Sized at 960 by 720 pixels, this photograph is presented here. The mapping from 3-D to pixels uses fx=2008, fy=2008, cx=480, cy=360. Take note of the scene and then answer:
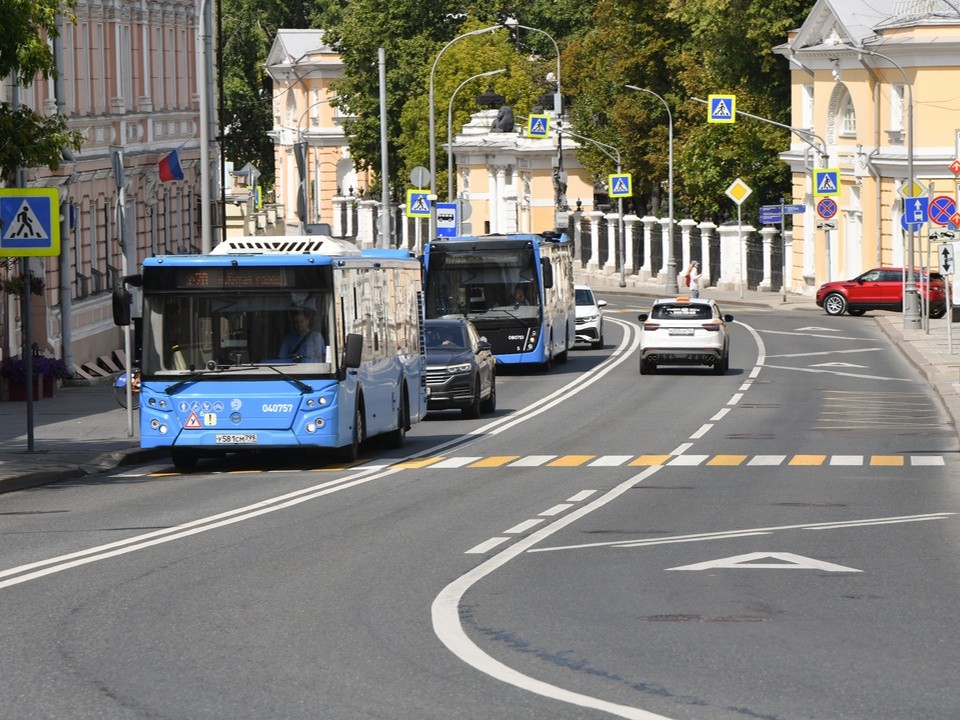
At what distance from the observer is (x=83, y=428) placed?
28.3 meters

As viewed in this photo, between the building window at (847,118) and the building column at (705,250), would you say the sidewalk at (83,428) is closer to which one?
the building window at (847,118)

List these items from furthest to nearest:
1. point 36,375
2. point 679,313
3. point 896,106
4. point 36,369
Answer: point 896,106 < point 679,313 < point 36,375 < point 36,369

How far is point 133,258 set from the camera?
5141 centimetres

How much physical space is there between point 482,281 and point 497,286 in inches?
12.6

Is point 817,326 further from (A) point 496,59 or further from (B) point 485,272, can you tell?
(A) point 496,59

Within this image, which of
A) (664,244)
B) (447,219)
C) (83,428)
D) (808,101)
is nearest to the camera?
(83,428)

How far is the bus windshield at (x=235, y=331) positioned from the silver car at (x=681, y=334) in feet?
63.0

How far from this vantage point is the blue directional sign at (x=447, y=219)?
59.2 metres

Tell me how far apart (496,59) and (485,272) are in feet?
222

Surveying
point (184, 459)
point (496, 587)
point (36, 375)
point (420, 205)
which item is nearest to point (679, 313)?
point (36, 375)

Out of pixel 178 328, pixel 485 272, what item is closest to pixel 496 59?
pixel 485 272

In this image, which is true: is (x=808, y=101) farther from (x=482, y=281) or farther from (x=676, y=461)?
(x=676, y=461)

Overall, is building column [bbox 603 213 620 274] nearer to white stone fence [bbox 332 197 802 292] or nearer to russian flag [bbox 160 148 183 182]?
white stone fence [bbox 332 197 802 292]

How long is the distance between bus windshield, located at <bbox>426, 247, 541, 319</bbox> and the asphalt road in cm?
1455
